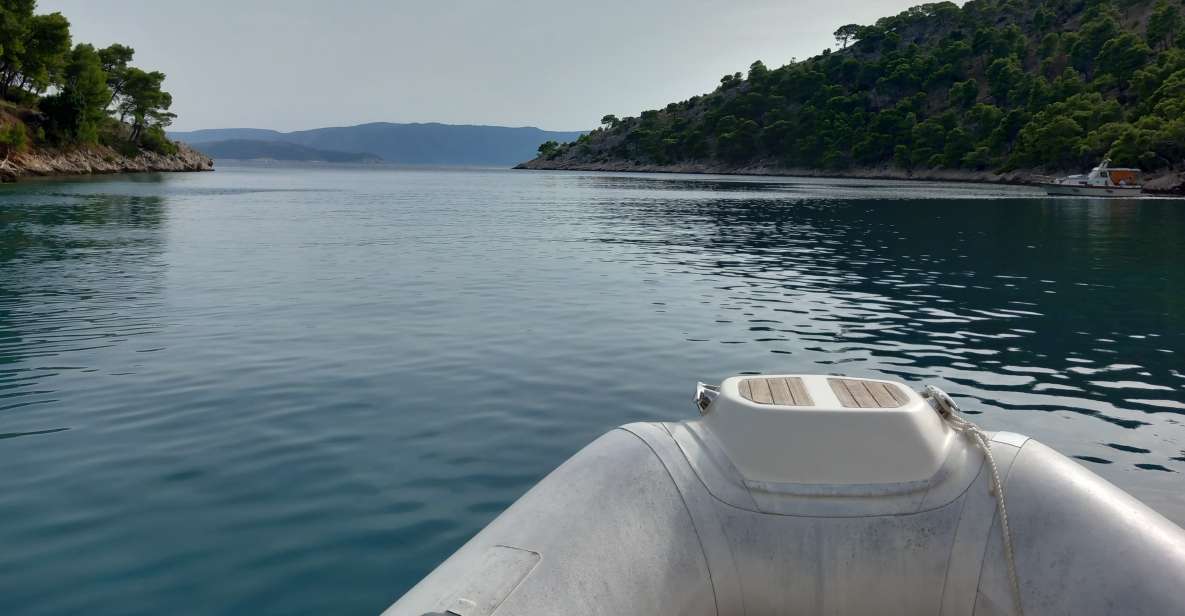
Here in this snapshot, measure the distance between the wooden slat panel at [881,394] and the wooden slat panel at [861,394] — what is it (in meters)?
0.03

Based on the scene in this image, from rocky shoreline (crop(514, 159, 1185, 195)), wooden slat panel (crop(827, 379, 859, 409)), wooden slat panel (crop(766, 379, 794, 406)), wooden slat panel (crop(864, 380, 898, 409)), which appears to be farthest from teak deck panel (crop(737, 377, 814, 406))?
rocky shoreline (crop(514, 159, 1185, 195))

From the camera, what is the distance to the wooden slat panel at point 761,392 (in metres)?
4.30

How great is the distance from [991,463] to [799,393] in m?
1.01

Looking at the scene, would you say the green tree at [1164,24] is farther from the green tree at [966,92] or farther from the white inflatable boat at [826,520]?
the white inflatable boat at [826,520]

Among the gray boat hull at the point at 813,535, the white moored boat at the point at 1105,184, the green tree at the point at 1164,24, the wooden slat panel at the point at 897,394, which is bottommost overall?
the gray boat hull at the point at 813,535

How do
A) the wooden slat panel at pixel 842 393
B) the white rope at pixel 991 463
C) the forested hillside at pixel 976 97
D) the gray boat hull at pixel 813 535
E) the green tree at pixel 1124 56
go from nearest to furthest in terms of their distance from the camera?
the gray boat hull at pixel 813 535 → the white rope at pixel 991 463 → the wooden slat panel at pixel 842 393 → the forested hillside at pixel 976 97 → the green tree at pixel 1124 56

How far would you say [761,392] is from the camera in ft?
14.6

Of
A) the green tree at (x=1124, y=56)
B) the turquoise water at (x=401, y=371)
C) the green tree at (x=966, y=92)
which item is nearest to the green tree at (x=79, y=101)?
the turquoise water at (x=401, y=371)

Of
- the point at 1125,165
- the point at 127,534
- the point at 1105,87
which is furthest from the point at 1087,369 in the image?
the point at 1105,87

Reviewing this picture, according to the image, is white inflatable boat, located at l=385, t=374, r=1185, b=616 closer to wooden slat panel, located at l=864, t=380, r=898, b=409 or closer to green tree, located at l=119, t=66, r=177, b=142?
wooden slat panel, located at l=864, t=380, r=898, b=409

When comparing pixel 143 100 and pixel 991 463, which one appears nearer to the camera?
pixel 991 463

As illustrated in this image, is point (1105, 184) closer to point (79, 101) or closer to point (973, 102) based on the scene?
point (973, 102)

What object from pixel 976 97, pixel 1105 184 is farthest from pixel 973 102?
pixel 1105 184

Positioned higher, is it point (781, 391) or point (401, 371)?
point (781, 391)
